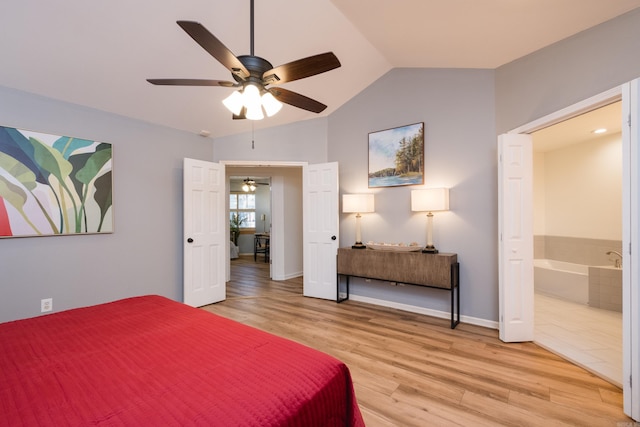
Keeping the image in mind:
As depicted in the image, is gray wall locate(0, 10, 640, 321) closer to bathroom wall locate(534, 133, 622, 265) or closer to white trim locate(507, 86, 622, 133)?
white trim locate(507, 86, 622, 133)

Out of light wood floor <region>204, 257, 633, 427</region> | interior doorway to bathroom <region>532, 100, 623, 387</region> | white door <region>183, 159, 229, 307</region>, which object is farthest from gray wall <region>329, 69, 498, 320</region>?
white door <region>183, 159, 229, 307</region>

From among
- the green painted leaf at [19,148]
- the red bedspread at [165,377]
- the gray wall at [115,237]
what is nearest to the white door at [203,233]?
the gray wall at [115,237]

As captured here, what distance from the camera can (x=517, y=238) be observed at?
9.08 ft

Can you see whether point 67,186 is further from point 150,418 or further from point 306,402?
point 306,402

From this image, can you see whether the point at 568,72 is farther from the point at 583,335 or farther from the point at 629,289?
the point at 583,335

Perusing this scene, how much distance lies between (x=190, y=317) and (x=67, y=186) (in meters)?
2.50

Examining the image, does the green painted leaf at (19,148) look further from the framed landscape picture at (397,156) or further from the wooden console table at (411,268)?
the framed landscape picture at (397,156)

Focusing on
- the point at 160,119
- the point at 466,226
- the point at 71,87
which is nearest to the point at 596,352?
the point at 466,226

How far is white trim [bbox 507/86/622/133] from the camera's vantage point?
196 centimetres

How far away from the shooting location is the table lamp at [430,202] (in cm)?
323

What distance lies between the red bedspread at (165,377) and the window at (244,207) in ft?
26.2

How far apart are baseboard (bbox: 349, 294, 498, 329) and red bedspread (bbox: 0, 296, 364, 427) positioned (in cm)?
259

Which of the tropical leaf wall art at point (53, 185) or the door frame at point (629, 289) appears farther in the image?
the tropical leaf wall art at point (53, 185)

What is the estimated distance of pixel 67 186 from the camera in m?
3.02
